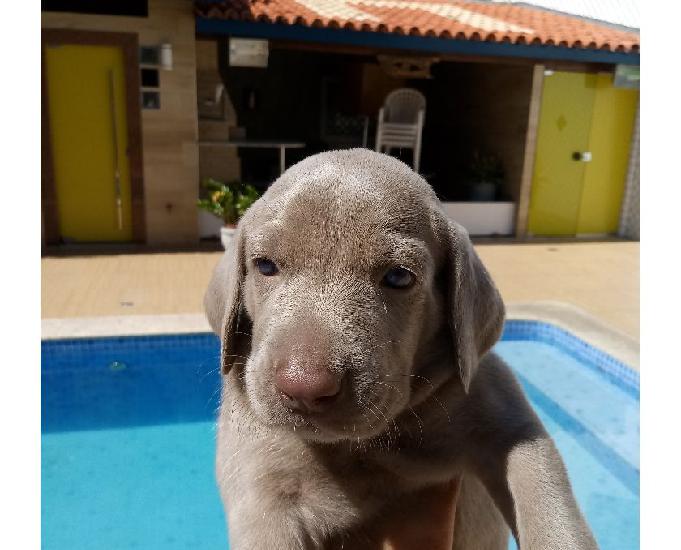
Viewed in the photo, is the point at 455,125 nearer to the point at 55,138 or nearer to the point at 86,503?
the point at 55,138

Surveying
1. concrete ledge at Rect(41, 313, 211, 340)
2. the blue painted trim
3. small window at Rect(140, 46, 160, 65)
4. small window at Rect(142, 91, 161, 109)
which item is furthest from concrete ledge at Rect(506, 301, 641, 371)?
small window at Rect(140, 46, 160, 65)

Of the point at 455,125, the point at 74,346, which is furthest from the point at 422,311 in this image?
the point at 455,125

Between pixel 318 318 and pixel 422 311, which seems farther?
pixel 422 311

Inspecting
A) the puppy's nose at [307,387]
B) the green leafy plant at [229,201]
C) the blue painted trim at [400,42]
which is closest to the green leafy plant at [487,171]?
the blue painted trim at [400,42]

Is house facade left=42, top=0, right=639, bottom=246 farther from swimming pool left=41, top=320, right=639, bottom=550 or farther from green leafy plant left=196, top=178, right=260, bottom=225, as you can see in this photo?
swimming pool left=41, top=320, right=639, bottom=550

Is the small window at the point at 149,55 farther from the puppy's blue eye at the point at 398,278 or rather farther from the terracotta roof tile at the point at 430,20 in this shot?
the puppy's blue eye at the point at 398,278

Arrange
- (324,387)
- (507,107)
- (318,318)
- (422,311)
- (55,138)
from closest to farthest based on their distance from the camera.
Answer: (324,387) → (318,318) → (422,311) → (55,138) → (507,107)

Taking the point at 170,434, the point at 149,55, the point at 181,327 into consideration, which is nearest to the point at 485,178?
the point at 149,55
